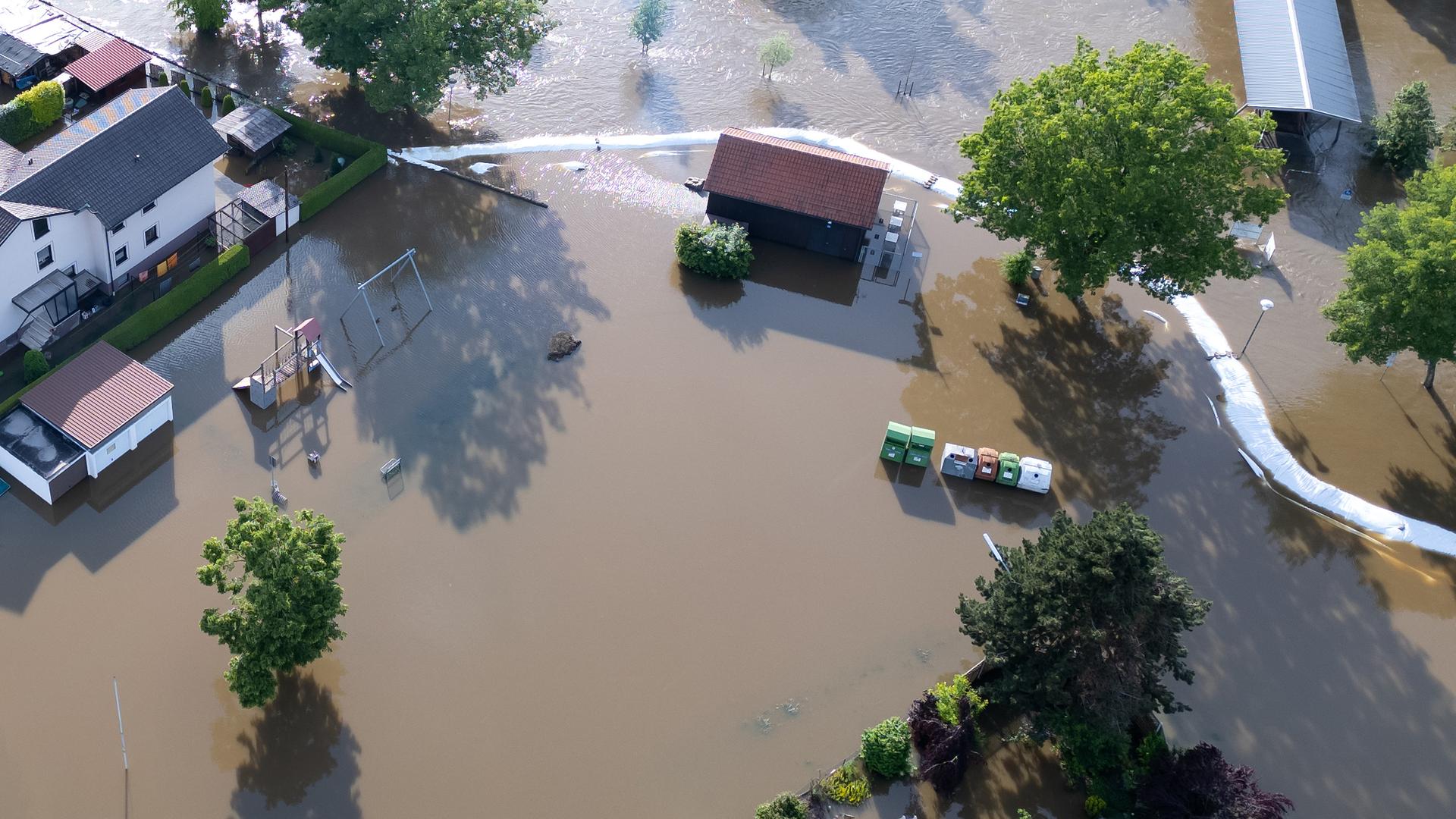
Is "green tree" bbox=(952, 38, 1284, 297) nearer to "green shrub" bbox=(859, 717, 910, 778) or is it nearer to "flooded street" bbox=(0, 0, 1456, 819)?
"flooded street" bbox=(0, 0, 1456, 819)

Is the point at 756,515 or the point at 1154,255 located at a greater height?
the point at 1154,255

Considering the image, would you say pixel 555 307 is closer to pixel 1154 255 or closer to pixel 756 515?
pixel 756 515

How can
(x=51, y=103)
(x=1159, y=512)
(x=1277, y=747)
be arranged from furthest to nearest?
1. (x=51, y=103)
2. (x=1159, y=512)
3. (x=1277, y=747)

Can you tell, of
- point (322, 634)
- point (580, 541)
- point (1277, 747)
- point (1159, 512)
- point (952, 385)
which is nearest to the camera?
point (322, 634)

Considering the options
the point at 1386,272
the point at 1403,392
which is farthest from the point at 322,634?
the point at 1403,392

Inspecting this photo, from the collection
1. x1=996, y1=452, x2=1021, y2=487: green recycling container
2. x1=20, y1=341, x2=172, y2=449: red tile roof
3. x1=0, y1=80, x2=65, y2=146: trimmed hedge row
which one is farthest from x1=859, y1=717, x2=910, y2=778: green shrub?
x1=0, y1=80, x2=65, y2=146: trimmed hedge row

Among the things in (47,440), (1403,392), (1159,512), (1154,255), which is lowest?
(47,440)

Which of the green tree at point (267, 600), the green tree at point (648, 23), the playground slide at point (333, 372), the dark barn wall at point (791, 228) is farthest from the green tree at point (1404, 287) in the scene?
the green tree at point (267, 600)
